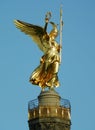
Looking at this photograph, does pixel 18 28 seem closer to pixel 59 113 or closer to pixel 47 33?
pixel 47 33

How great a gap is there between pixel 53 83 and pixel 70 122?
337 centimetres

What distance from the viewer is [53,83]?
62.6 meters

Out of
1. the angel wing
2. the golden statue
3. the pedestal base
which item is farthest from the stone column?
the angel wing

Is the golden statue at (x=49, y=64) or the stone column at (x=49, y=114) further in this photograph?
the golden statue at (x=49, y=64)

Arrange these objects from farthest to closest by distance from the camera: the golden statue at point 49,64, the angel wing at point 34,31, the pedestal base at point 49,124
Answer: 1. the angel wing at point 34,31
2. the golden statue at point 49,64
3. the pedestal base at point 49,124

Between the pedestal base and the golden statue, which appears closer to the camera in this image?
the pedestal base

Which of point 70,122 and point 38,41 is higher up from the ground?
point 38,41

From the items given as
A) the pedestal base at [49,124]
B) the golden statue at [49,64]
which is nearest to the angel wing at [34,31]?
the golden statue at [49,64]

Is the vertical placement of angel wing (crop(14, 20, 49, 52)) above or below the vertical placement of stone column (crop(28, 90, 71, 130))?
above

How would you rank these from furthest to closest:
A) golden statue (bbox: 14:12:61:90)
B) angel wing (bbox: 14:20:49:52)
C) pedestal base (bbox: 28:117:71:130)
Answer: angel wing (bbox: 14:20:49:52), golden statue (bbox: 14:12:61:90), pedestal base (bbox: 28:117:71:130)

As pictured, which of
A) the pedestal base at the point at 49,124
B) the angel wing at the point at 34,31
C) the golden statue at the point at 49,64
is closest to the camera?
the pedestal base at the point at 49,124

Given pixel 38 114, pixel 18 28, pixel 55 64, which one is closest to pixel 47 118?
pixel 38 114

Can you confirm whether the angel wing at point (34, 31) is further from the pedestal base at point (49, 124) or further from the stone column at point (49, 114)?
the pedestal base at point (49, 124)

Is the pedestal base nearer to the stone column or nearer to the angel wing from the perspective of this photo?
the stone column
